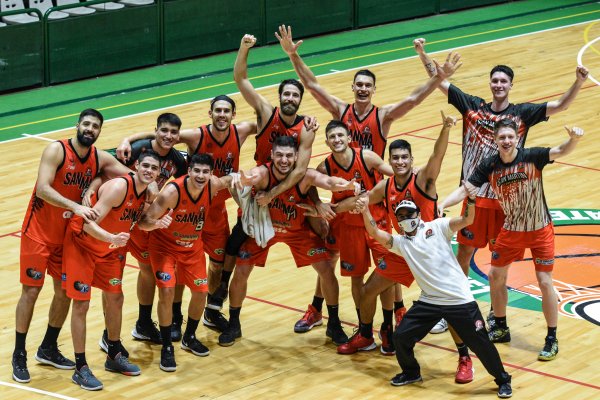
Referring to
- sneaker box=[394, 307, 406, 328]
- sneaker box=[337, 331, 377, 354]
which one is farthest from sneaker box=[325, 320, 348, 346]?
sneaker box=[394, 307, 406, 328]

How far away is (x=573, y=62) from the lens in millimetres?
22344

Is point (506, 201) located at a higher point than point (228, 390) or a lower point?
higher

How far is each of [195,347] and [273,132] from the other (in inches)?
86.5

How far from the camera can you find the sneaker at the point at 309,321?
1149 centimetres

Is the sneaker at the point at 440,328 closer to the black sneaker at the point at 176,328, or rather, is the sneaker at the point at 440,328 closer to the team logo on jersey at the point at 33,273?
the black sneaker at the point at 176,328

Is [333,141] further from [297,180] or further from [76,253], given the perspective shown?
[76,253]

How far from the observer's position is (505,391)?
9.98 metres

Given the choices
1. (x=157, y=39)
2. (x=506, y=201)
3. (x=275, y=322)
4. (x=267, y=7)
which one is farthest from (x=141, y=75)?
(x=506, y=201)

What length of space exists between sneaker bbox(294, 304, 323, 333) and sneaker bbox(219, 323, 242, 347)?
573mm

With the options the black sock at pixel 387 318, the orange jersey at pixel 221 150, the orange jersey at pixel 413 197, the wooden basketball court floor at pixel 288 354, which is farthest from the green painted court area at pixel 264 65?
the orange jersey at pixel 413 197

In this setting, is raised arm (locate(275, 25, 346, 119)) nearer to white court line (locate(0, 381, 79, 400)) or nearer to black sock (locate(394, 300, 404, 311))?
black sock (locate(394, 300, 404, 311))

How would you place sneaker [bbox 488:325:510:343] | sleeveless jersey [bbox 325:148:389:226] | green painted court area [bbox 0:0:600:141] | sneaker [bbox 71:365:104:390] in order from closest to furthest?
sneaker [bbox 71:365:104:390]
sleeveless jersey [bbox 325:148:389:226]
sneaker [bbox 488:325:510:343]
green painted court area [bbox 0:0:600:141]

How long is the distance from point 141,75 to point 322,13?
4696mm

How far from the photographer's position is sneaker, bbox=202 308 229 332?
11.5m
